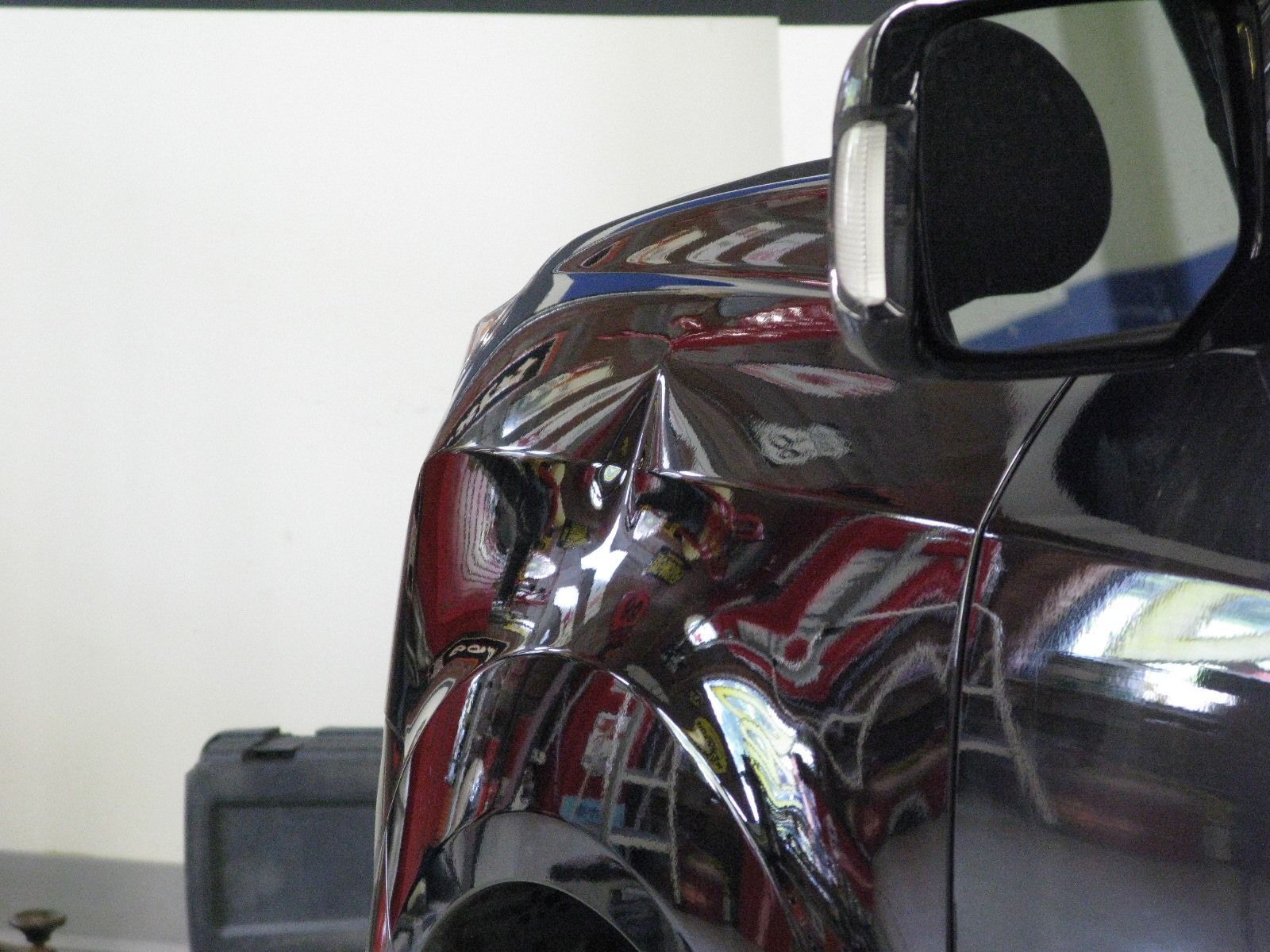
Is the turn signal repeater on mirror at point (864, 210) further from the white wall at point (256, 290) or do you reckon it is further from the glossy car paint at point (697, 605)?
the white wall at point (256, 290)

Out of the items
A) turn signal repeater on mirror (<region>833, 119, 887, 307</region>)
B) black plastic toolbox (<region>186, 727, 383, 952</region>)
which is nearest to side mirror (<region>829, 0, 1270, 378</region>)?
turn signal repeater on mirror (<region>833, 119, 887, 307</region>)

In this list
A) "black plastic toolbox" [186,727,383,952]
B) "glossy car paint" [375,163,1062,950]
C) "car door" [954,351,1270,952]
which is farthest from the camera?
"black plastic toolbox" [186,727,383,952]

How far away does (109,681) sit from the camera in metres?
3.31

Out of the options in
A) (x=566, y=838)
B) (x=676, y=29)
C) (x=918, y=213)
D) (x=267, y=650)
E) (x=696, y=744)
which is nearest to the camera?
(x=918, y=213)

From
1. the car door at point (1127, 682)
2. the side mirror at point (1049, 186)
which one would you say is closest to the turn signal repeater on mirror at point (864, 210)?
the side mirror at point (1049, 186)

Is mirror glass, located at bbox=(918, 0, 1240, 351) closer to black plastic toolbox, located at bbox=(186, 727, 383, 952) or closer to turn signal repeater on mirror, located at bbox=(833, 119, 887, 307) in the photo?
turn signal repeater on mirror, located at bbox=(833, 119, 887, 307)

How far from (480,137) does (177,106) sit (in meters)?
0.76

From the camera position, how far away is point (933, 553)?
73cm

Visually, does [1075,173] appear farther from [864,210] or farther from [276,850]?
[276,850]

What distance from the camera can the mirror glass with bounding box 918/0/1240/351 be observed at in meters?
0.60

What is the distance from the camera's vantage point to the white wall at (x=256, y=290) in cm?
304

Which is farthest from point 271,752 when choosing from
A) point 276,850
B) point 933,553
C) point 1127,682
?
point 1127,682

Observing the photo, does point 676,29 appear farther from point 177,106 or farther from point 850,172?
point 850,172

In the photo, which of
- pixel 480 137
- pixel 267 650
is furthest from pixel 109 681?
pixel 480 137
